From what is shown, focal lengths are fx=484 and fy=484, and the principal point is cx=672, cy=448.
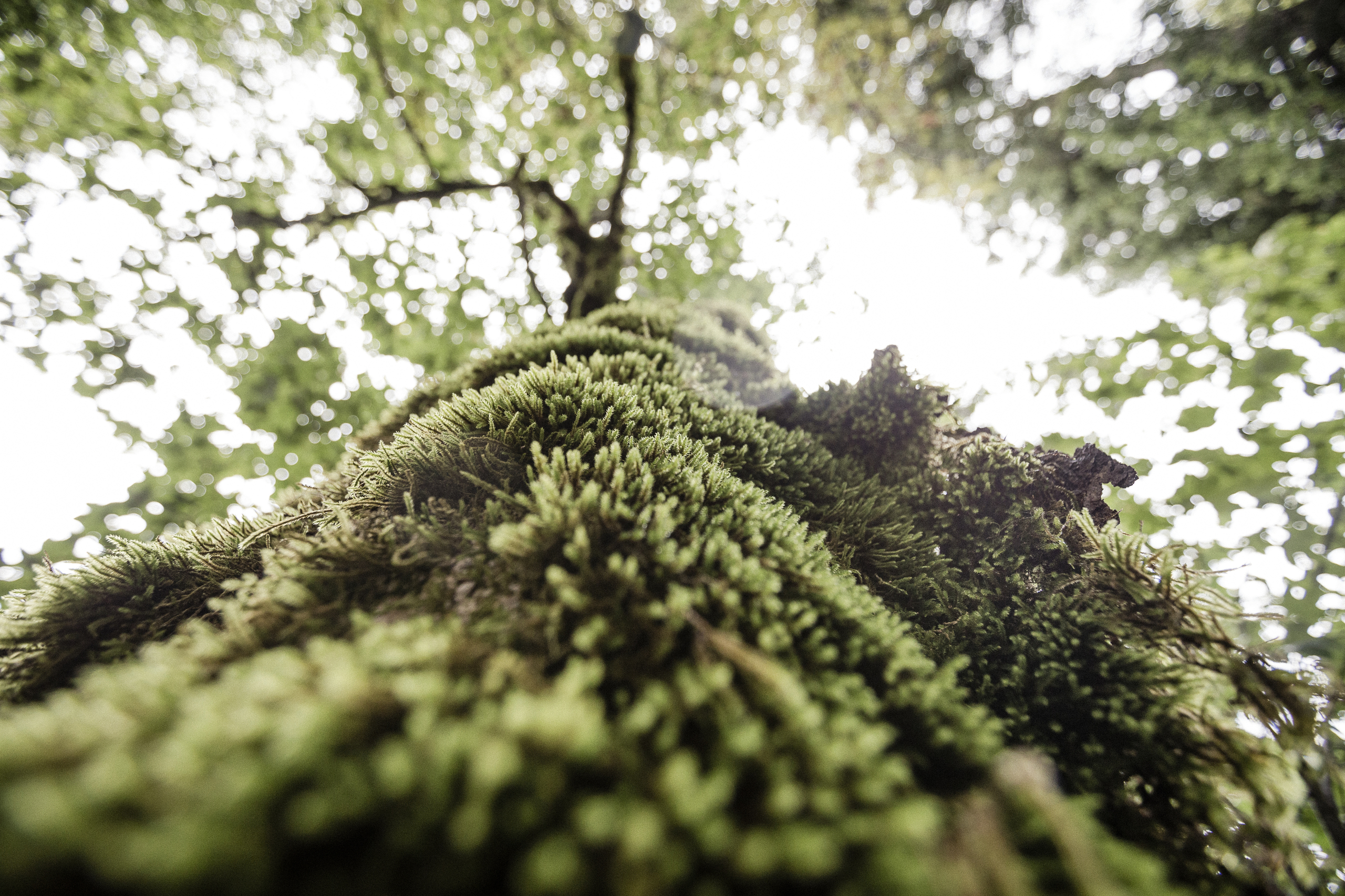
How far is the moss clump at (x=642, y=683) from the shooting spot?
64cm

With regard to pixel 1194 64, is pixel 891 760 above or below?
below

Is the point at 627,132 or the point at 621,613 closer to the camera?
the point at 621,613

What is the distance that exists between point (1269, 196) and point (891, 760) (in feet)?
30.5

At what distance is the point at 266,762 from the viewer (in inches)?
25.1

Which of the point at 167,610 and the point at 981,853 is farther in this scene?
the point at 167,610

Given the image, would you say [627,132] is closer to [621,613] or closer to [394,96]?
[394,96]

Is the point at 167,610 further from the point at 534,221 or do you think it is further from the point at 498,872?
the point at 534,221

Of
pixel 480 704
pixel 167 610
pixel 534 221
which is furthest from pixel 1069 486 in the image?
pixel 534 221

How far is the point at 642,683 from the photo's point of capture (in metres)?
0.96

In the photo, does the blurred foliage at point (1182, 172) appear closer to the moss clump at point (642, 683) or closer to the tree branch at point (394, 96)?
the moss clump at point (642, 683)

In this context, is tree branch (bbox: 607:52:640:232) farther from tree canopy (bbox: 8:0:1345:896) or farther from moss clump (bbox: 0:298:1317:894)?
moss clump (bbox: 0:298:1317:894)

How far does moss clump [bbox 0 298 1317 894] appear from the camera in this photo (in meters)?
0.64

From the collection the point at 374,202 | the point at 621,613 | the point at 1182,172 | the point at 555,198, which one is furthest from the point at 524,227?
the point at 1182,172

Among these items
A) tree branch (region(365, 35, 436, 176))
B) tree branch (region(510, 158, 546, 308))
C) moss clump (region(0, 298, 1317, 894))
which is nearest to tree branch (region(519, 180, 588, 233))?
tree branch (region(510, 158, 546, 308))
